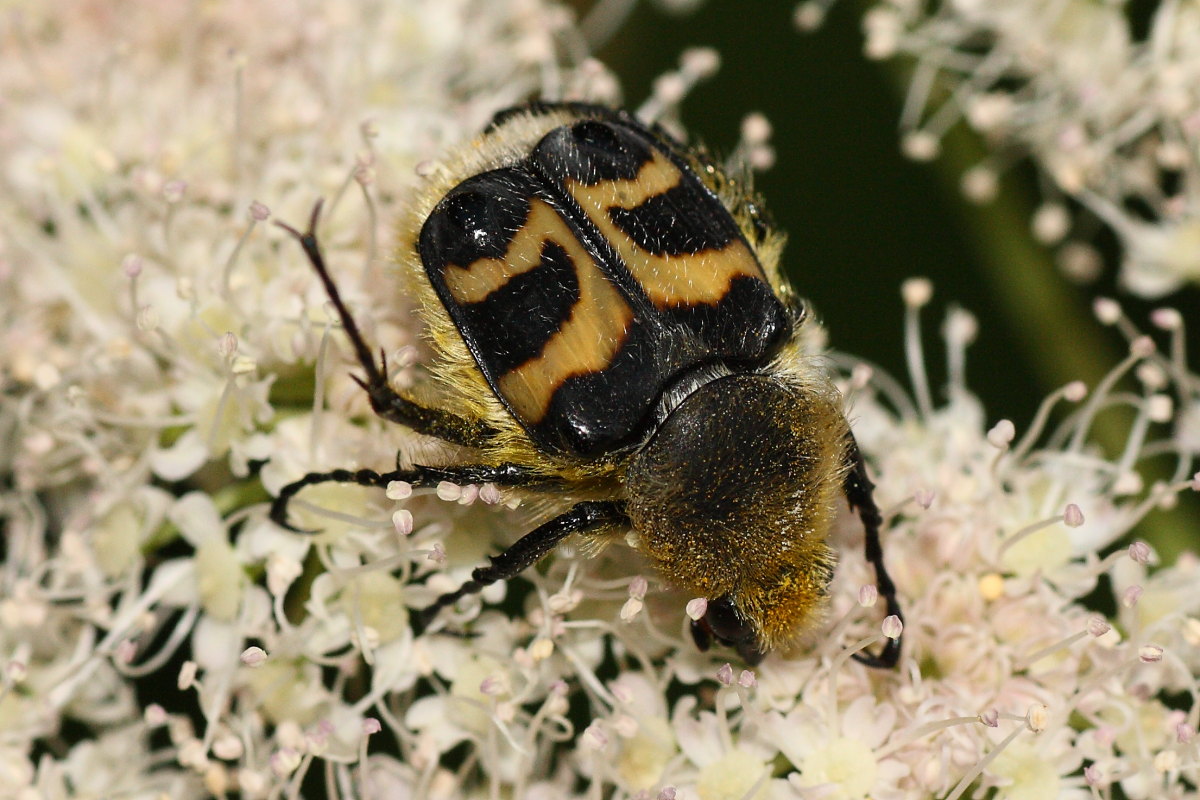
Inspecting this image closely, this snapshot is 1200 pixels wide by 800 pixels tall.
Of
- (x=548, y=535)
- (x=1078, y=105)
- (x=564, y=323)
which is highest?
(x=564, y=323)

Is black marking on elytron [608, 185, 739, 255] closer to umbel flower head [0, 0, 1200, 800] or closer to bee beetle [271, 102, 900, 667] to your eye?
bee beetle [271, 102, 900, 667]

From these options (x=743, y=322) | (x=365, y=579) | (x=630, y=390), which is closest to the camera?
(x=630, y=390)

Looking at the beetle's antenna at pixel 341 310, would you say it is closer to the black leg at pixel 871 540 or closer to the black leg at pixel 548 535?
the black leg at pixel 548 535

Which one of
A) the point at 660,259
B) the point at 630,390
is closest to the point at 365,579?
the point at 630,390

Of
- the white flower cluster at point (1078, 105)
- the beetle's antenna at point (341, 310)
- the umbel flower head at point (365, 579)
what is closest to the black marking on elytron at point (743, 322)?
the umbel flower head at point (365, 579)

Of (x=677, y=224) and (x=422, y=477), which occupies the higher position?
(x=677, y=224)

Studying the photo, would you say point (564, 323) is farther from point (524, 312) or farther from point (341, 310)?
point (341, 310)
